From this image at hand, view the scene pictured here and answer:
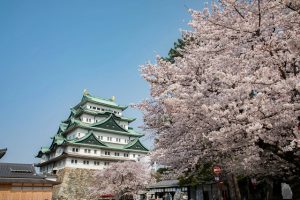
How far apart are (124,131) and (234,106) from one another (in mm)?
49899

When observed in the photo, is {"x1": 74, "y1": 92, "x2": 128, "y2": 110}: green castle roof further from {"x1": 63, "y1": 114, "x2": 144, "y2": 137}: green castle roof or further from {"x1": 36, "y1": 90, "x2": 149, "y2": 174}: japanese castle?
{"x1": 63, "y1": 114, "x2": 144, "y2": 137}: green castle roof

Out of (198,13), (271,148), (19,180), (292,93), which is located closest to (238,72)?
(292,93)

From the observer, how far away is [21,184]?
94.0ft

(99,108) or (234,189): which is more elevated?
(99,108)

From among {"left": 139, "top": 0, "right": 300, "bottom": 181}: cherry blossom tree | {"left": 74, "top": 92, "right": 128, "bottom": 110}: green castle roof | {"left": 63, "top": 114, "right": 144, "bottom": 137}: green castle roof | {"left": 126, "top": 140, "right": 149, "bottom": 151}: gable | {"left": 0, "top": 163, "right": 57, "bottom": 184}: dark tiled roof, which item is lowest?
{"left": 0, "top": 163, "right": 57, "bottom": 184}: dark tiled roof

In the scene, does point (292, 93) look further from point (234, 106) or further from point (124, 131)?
point (124, 131)

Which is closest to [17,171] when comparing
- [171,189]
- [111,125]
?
[171,189]

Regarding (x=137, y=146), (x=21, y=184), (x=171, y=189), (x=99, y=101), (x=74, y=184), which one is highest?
(x=99, y=101)

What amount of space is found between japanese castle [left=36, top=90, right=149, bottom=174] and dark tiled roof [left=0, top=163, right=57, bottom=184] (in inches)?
560

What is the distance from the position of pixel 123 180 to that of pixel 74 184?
962 centimetres

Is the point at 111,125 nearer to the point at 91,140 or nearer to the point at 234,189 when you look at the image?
the point at 91,140

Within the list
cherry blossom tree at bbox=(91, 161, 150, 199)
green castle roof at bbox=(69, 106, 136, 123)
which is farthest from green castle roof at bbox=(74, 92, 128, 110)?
cherry blossom tree at bbox=(91, 161, 150, 199)

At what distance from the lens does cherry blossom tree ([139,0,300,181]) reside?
8.38 meters

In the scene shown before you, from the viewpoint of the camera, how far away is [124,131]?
57.7m
